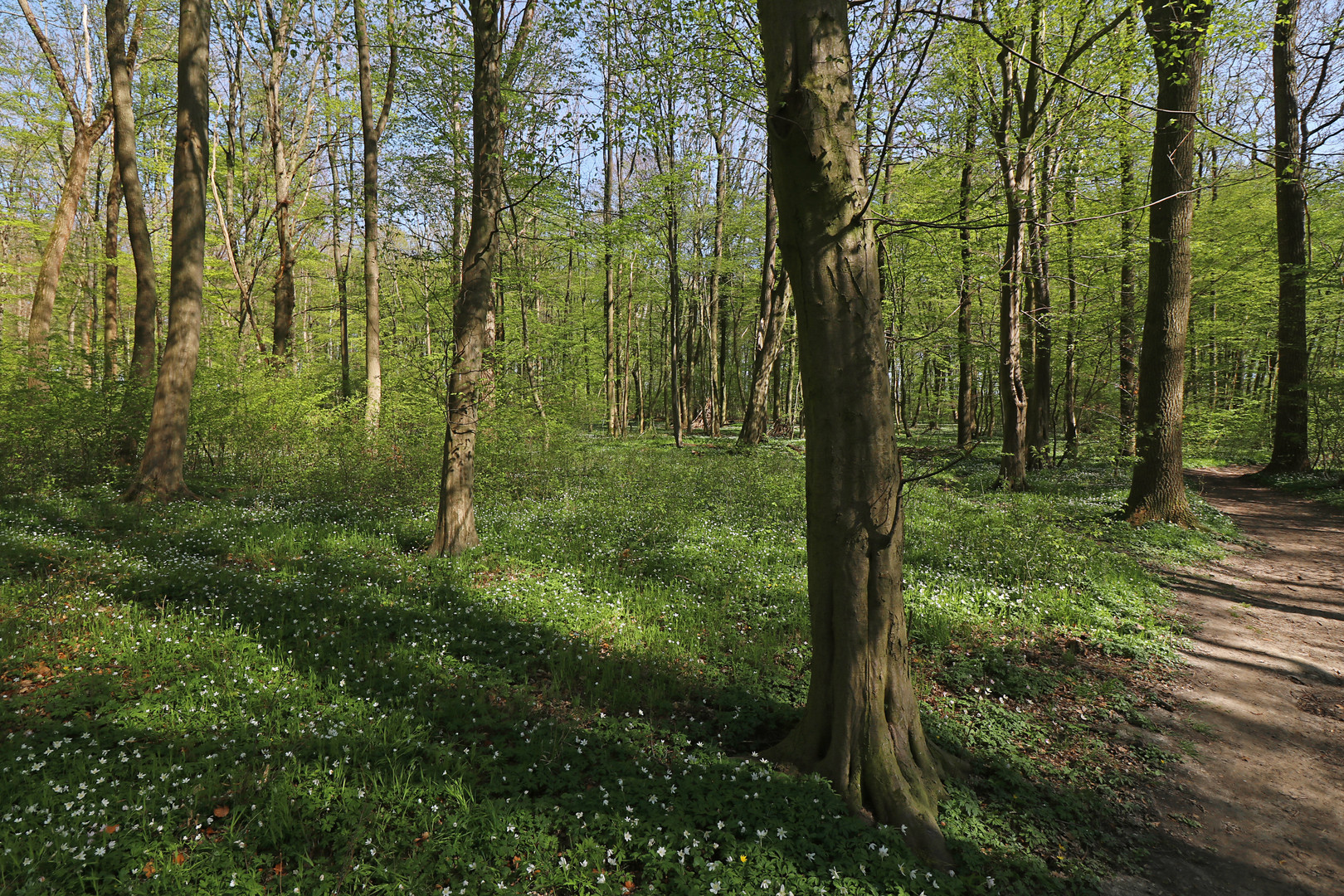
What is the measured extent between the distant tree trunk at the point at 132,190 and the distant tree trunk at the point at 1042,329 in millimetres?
16735

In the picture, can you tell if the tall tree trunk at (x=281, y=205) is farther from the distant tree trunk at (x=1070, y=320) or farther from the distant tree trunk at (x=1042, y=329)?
the distant tree trunk at (x=1070, y=320)

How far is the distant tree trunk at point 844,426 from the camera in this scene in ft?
9.53

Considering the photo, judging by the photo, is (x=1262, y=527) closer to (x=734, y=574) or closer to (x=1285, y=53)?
(x=734, y=574)

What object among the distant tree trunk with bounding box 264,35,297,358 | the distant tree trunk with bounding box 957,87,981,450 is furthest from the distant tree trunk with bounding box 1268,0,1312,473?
the distant tree trunk with bounding box 264,35,297,358

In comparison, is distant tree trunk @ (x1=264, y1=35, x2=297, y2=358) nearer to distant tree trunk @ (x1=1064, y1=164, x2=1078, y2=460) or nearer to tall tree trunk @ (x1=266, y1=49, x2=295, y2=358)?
tall tree trunk @ (x1=266, y1=49, x2=295, y2=358)

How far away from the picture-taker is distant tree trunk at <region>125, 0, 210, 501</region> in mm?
8891

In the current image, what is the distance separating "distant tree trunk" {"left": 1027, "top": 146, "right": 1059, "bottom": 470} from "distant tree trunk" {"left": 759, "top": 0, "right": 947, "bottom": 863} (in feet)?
31.6

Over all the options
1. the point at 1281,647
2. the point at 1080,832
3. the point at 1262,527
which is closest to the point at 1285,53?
the point at 1262,527

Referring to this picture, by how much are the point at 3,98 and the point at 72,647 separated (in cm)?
2177

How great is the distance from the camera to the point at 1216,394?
2122 centimetres

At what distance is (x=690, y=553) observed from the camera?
24.7 ft

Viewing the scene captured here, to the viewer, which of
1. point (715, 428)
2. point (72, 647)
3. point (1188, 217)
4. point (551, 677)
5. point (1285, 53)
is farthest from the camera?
point (715, 428)

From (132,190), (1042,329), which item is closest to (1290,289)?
(1042,329)

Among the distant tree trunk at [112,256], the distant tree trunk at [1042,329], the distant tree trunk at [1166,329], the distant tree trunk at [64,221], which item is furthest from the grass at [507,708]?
the distant tree trunk at [112,256]
